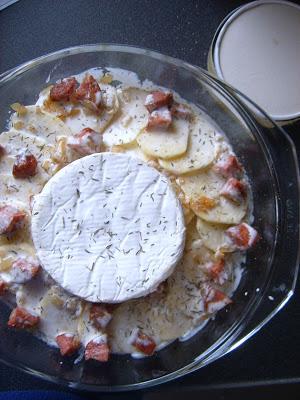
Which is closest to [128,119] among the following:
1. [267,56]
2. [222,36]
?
[222,36]

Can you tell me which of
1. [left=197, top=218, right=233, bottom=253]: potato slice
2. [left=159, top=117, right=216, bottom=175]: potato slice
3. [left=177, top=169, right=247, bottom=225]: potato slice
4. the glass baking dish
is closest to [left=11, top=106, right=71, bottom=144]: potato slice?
the glass baking dish

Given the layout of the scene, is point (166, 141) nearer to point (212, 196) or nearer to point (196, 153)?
point (196, 153)

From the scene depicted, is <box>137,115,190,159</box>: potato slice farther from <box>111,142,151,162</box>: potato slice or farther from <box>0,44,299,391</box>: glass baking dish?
<box>0,44,299,391</box>: glass baking dish

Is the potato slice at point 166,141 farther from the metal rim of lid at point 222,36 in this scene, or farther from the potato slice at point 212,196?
the metal rim of lid at point 222,36

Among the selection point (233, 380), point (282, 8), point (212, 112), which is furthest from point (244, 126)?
point (233, 380)

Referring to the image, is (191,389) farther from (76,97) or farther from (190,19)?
(190,19)
